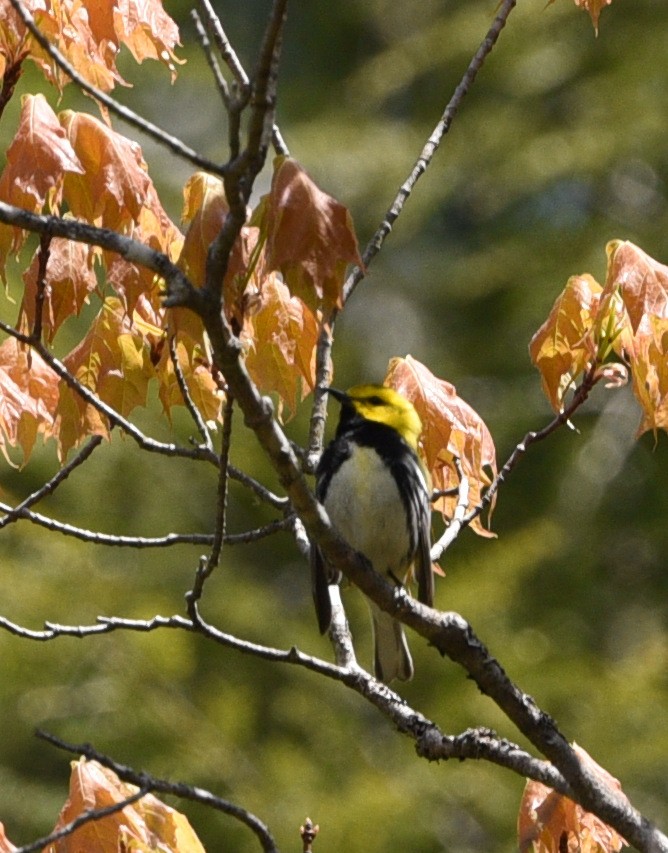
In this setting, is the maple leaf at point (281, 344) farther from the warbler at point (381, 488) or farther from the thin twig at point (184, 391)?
the warbler at point (381, 488)

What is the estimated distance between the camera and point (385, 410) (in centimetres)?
330

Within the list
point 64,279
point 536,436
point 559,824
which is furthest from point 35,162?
point 559,824

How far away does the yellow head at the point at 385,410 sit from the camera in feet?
10.8

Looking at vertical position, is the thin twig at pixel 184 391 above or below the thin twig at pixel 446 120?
below

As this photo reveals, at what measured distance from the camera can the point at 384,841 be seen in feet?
22.4

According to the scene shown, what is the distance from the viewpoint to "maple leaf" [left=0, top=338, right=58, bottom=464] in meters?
2.75

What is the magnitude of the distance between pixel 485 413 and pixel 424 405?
768cm

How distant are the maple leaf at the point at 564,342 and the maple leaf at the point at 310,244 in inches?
29.5

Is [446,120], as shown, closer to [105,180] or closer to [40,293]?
[105,180]

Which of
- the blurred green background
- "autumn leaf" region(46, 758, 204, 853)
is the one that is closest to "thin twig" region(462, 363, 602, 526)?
"autumn leaf" region(46, 758, 204, 853)

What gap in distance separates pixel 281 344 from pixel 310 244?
56 centimetres

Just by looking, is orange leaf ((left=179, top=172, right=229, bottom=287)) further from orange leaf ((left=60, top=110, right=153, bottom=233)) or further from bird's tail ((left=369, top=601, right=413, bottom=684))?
bird's tail ((left=369, top=601, right=413, bottom=684))

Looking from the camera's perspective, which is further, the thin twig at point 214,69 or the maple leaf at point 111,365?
the maple leaf at point 111,365

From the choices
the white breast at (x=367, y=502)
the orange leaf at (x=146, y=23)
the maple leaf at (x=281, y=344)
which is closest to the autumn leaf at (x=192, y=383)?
the maple leaf at (x=281, y=344)
